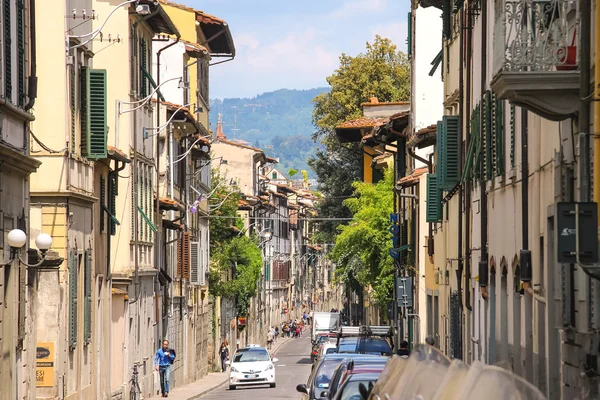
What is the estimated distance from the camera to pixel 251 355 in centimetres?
5194

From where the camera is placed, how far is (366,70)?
72500mm

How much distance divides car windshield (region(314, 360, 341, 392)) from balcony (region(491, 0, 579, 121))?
32.8 ft

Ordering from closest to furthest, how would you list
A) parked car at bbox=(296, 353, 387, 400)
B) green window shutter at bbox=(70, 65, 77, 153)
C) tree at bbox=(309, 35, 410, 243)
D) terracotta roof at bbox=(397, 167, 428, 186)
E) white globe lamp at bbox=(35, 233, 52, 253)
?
white globe lamp at bbox=(35, 233, 52, 253)
parked car at bbox=(296, 353, 387, 400)
green window shutter at bbox=(70, 65, 77, 153)
terracotta roof at bbox=(397, 167, 428, 186)
tree at bbox=(309, 35, 410, 243)

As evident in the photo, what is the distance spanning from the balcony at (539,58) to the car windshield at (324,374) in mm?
10003

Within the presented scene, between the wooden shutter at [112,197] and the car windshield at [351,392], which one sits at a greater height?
the wooden shutter at [112,197]

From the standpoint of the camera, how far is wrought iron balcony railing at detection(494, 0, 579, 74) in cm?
1477

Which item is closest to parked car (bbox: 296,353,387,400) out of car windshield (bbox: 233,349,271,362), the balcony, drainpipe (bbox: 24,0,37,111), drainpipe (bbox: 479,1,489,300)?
drainpipe (bbox: 479,1,489,300)

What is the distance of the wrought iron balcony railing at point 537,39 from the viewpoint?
1477cm

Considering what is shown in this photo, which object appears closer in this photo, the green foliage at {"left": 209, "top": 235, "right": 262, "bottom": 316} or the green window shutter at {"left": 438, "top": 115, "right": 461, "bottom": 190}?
the green window shutter at {"left": 438, "top": 115, "right": 461, "bottom": 190}

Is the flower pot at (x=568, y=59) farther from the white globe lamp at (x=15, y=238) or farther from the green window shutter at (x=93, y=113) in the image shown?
the green window shutter at (x=93, y=113)

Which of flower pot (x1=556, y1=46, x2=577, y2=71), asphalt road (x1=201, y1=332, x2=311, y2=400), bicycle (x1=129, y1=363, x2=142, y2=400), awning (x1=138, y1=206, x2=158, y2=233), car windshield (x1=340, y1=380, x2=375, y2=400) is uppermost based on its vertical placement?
flower pot (x1=556, y1=46, x2=577, y2=71)

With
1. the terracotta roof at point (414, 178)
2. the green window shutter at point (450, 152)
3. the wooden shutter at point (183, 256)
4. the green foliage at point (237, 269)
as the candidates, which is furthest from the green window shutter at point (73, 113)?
the green foliage at point (237, 269)

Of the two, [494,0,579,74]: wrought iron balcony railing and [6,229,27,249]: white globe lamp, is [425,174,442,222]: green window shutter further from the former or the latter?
[494,0,579,74]: wrought iron balcony railing

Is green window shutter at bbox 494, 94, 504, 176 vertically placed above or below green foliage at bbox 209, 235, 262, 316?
above
